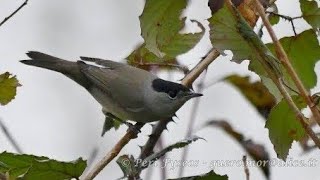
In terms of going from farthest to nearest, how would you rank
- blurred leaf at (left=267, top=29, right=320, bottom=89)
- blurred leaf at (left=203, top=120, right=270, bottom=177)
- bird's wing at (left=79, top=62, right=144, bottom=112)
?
1. bird's wing at (left=79, top=62, right=144, bottom=112)
2. blurred leaf at (left=203, top=120, right=270, bottom=177)
3. blurred leaf at (left=267, top=29, right=320, bottom=89)

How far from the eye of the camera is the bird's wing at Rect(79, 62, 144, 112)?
118 inches

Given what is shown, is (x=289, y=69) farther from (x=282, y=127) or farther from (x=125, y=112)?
(x=125, y=112)

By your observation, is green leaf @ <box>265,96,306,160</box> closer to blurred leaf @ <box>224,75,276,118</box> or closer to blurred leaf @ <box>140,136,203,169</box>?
blurred leaf @ <box>140,136,203,169</box>

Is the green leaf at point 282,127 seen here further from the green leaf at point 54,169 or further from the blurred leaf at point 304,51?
the green leaf at point 54,169

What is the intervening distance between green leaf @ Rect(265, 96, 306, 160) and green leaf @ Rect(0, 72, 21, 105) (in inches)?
20.4

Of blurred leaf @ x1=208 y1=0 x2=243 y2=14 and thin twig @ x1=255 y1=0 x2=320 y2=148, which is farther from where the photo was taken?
blurred leaf @ x1=208 y1=0 x2=243 y2=14

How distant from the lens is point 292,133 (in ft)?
4.42

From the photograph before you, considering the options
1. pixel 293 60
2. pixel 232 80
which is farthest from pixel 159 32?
pixel 232 80

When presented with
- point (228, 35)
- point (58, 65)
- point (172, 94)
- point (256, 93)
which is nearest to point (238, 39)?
point (228, 35)

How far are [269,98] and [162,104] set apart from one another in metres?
1.10

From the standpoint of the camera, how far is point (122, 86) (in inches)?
121

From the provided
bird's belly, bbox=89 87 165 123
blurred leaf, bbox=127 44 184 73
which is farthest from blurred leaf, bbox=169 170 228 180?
bird's belly, bbox=89 87 165 123

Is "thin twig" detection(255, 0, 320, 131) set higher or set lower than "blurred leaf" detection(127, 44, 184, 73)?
lower

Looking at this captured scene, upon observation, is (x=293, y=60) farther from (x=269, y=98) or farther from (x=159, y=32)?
(x=269, y=98)
